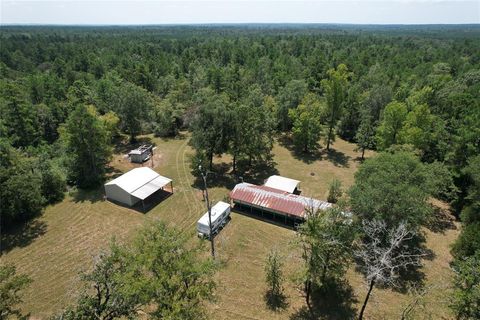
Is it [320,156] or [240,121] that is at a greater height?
[240,121]

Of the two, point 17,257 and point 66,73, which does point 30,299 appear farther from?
point 66,73

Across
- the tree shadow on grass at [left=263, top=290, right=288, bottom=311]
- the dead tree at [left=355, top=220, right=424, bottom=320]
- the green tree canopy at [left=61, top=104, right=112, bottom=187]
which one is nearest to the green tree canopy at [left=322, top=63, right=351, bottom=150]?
the dead tree at [left=355, top=220, right=424, bottom=320]

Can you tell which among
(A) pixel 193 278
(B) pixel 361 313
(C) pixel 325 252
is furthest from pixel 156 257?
(B) pixel 361 313

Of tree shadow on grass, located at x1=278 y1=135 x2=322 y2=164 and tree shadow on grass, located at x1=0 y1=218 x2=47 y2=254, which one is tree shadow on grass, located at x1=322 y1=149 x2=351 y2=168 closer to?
tree shadow on grass, located at x1=278 y1=135 x2=322 y2=164

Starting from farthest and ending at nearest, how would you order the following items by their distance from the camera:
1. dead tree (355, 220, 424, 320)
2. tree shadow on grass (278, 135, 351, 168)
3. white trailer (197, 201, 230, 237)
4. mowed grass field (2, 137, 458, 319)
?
tree shadow on grass (278, 135, 351, 168) < white trailer (197, 201, 230, 237) < mowed grass field (2, 137, 458, 319) < dead tree (355, 220, 424, 320)

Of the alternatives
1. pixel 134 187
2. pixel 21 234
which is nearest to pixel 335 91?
pixel 134 187

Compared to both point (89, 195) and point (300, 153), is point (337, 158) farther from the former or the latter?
point (89, 195)

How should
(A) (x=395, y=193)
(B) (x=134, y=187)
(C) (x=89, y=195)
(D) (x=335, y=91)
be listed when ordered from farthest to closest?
(D) (x=335, y=91) → (C) (x=89, y=195) → (B) (x=134, y=187) → (A) (x=395, y=193)

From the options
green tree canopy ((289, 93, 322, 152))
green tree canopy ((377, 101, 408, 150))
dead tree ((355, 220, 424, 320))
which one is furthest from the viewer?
green tree canopy ((289, 93, 322, 152))
